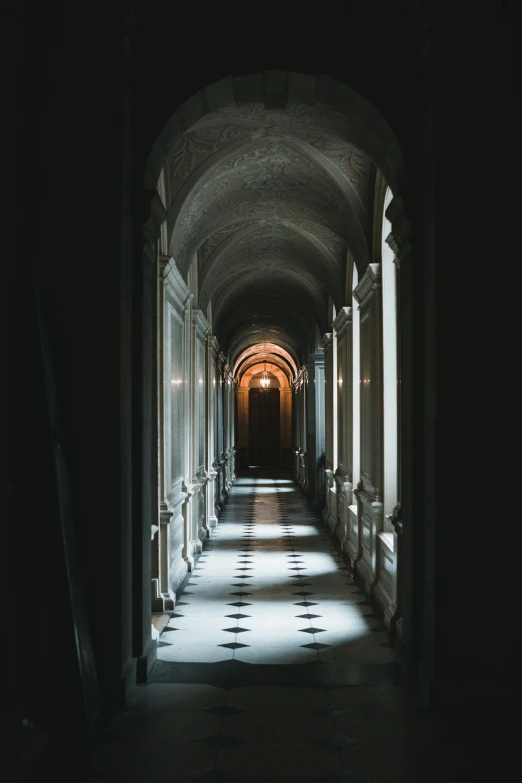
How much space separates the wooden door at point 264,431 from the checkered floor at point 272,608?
24.2 m

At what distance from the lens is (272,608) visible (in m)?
7.85

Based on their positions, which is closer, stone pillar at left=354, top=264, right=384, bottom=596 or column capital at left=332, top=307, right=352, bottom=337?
stone pillar at left=354, top=264, right=384, bottom=596

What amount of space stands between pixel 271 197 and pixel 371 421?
3.70 m

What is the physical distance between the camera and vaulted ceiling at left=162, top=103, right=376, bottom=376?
800 centimetres

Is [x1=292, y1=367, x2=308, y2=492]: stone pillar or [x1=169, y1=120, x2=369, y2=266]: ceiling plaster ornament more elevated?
[x1=169, y1=120, x2=369, y2=266]: ceiling plaster ornament

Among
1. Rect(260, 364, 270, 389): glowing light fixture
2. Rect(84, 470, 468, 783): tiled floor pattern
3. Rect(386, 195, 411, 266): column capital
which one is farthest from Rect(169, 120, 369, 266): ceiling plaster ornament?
Rect(260, 364, 270, 389): glowing light fixture

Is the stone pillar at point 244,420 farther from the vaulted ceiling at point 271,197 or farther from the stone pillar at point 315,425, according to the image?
the vaulted ceiling at point 271,197

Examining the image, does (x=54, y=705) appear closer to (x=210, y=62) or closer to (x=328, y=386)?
(x=210, y=62)

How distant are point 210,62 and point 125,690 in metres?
4.42

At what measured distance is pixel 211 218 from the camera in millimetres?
10430

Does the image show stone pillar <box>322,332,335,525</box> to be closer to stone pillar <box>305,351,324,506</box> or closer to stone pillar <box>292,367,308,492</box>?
stone pillar <box>305,351,324,506</box>

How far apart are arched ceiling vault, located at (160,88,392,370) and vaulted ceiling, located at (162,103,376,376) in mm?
14

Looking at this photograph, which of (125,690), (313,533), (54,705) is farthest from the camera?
(313,533)

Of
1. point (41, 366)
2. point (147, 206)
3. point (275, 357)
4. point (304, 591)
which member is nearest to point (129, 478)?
point (41, 366)
